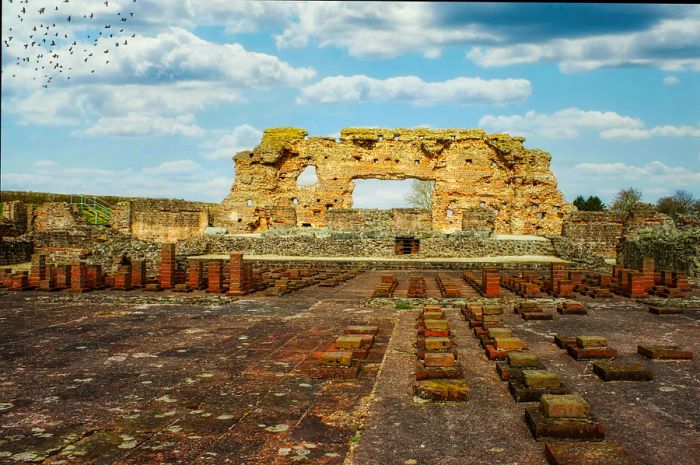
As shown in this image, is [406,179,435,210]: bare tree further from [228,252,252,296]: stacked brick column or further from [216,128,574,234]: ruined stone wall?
[228,252,252,296]: stacked brick column

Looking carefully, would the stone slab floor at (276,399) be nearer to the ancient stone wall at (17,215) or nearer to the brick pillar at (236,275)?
the brick pillar at (236,275)

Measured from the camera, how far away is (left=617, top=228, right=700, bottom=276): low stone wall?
14.3 m

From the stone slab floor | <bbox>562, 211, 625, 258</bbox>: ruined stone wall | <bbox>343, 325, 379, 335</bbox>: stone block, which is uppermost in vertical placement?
<bbox>562, 211, 625, 258</bbox>: ruined stone wall

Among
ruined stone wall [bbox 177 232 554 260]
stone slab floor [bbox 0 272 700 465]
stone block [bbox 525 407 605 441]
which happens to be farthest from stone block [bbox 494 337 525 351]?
ruined stone wall [bbox 177 232 554 260]

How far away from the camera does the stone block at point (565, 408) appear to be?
12.1ft

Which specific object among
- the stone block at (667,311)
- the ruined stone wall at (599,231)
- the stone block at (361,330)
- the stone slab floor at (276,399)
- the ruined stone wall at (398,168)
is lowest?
the stone slab floor at (276,399)

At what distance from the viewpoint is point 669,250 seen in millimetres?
14812

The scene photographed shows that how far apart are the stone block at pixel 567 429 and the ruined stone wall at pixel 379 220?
18929 mm

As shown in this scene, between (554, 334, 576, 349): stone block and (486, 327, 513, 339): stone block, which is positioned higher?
(486, 327, 513, 339): stone block

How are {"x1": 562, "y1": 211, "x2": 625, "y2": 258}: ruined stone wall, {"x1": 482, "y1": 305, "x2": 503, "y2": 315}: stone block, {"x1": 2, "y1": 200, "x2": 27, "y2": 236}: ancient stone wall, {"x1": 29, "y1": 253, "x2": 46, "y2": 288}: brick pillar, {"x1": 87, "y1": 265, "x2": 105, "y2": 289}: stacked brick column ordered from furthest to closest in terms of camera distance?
{"x1": 2, "y1": 200, "x2": 27, "y2": 236}: ancient stone wall, {"x1": 562, "y1": 211, "x2": 625, "y2": 258}: ruined stone wall, {"x1": 29, "y1": 253, "x2": 46, "y2": 288}: brick pillar, {"x1": 87, "y1": 265, "x2": 105, "y2": 289}: stacked brick column, {"x1": 482, "y1": 305, "x2": 503, "y2": 315}: stone block

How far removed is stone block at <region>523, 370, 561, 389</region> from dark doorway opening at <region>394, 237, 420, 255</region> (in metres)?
17.2

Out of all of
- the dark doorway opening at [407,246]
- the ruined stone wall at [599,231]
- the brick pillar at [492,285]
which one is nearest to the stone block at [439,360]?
the brick pillar at [492,285]

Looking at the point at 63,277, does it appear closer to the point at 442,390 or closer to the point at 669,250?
the point at 442,390

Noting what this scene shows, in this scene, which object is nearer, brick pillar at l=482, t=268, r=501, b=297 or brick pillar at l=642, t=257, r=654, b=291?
brick pillar at l=482, t=268, r=501, b=297
